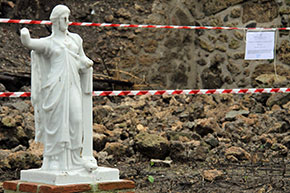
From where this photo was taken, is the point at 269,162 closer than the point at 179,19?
Yes

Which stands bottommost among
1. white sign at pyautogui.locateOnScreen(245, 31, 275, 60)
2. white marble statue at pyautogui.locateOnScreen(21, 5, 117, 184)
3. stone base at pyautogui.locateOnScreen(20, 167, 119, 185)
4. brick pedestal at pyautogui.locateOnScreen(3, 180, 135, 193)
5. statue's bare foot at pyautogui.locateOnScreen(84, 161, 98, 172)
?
brick pedestal at pyautogui.locateOnScreen(3, 180, 135, 193)

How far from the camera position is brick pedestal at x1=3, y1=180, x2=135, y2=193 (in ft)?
17.0

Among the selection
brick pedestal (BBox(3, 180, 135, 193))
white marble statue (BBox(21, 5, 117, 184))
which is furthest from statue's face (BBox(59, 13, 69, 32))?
brick pedestal (BBox(3, 180, 135, 193))

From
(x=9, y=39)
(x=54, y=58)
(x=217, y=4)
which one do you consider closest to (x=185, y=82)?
(x=217, y=4)

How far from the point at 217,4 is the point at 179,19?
2.62ft

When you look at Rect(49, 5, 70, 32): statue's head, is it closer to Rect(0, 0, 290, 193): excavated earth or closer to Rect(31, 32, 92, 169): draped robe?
Rect(31, 32, 92, 169): draped robe

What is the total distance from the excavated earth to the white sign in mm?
136

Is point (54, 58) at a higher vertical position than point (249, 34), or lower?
lower

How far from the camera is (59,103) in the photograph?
5.45m

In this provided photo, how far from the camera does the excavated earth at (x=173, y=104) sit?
7.57m

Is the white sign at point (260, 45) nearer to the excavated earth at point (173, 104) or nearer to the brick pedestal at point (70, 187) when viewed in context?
the excavated earth at point (173, 104)

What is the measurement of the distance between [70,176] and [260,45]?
6.62 metres

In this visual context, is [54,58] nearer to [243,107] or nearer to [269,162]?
[269,162]

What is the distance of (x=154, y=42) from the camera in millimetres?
11898
